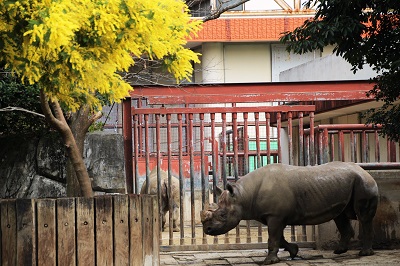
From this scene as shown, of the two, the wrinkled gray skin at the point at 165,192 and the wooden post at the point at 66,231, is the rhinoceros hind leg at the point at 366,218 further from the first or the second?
the wooden post at the point at 66,231

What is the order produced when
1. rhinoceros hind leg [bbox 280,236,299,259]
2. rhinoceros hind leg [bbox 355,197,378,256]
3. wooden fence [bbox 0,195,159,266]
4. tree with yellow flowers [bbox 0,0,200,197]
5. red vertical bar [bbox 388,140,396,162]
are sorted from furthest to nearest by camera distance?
red vertical bar [bbox 388,140,396,162] → rhinoceros hind leg [bbox 355,197,378,256] → rhinoceros hind leg [bbox 280,236,299,259] → wooden fence [bbox 0,195,159,266] → tree with yellow flowers [bbox 0,0,200,197]

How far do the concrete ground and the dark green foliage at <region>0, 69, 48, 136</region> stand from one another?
2.84m

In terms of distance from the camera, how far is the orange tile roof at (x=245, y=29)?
3503 cm

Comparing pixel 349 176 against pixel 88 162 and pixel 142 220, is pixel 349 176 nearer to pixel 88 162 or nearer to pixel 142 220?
pixel 88 162

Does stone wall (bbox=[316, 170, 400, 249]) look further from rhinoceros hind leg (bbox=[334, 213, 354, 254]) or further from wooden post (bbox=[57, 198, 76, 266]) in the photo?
wooden post (bbox=[57, 198, 76, 266])

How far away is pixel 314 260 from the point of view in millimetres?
13141

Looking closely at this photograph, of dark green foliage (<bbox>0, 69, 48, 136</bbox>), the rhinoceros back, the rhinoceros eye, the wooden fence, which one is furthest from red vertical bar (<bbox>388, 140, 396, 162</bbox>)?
the wooden fence

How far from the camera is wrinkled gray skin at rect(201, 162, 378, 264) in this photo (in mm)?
12914

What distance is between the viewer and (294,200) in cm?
1305

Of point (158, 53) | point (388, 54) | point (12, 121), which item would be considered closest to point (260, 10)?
point (12, 121)

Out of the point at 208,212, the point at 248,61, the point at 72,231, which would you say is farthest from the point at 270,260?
the point at 248,61

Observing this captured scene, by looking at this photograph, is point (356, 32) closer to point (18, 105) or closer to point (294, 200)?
point (294, 200)

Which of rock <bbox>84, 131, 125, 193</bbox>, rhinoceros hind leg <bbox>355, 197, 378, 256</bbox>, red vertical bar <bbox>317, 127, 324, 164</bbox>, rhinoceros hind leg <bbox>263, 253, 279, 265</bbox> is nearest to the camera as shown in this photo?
rhinoceros hind leg <bbox>263, 253, 279, 265</bbox>

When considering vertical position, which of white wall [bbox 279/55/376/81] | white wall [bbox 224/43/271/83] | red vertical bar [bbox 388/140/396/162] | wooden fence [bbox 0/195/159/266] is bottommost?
wooden fence [bbox 0/195/159/266]
